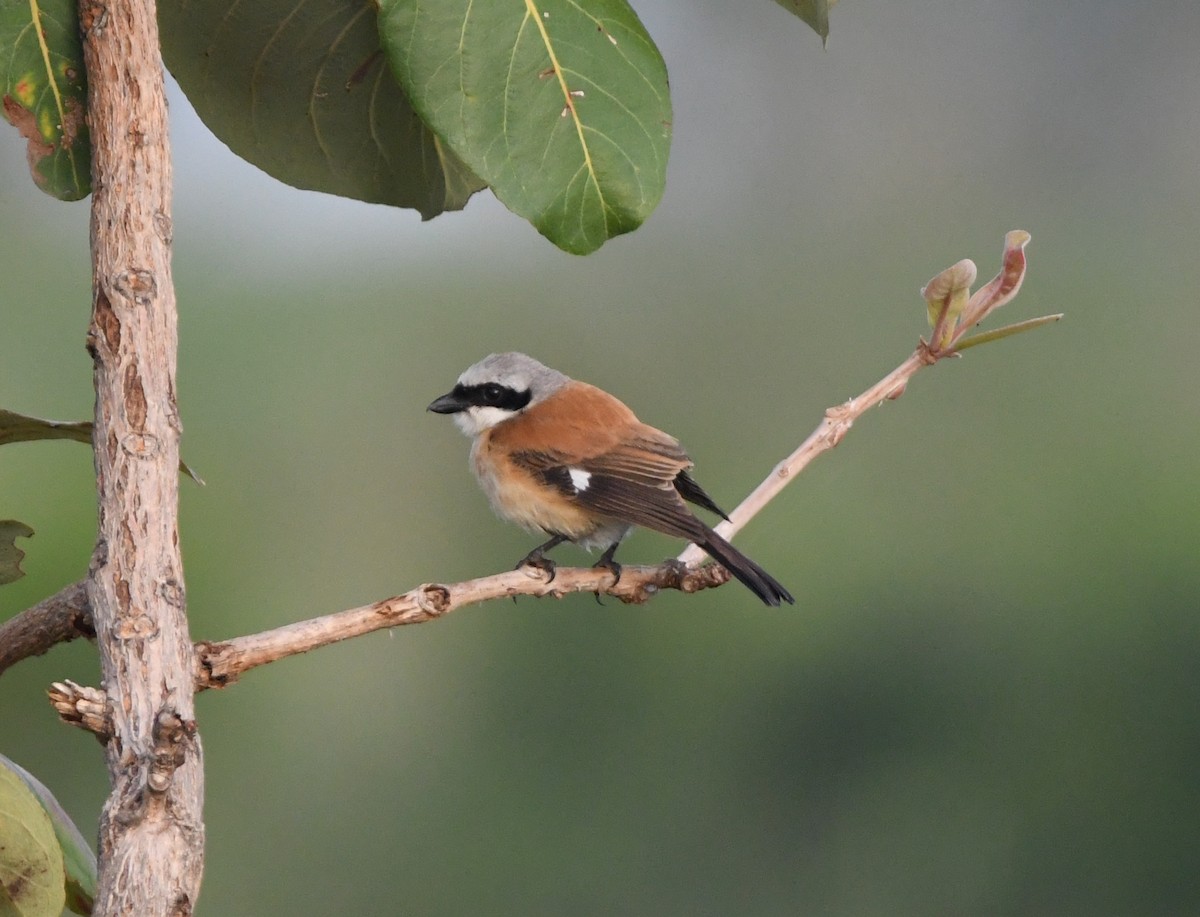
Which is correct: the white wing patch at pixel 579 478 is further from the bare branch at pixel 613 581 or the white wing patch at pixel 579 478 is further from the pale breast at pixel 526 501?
the bare branch at pixel 613 581

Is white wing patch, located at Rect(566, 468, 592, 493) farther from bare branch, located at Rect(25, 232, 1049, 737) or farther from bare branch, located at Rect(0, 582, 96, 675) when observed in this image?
bare branch, located at Rect(0, 582, 96, 675)

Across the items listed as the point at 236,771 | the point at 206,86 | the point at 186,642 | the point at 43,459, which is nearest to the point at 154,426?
the point at 186,642

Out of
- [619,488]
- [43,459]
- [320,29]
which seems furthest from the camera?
[43,459]

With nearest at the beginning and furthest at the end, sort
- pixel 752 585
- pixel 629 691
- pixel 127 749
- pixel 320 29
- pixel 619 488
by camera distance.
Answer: pixel 127 749 < pixel 320 29 < pixel 752 585 < pixel 619 488 < pixel 629 691

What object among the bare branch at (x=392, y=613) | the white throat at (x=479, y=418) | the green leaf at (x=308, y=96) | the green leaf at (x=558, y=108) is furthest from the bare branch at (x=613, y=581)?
the white throat at (x=479, y=418)

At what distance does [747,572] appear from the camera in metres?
1.24

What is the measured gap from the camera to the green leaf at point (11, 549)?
0.96m

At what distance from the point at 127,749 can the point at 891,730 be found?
667 centimetres

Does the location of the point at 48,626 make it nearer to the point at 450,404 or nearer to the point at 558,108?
the point at 558,108

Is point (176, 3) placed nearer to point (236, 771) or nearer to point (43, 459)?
point (43, 459)

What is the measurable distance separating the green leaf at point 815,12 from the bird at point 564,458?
2.11ft

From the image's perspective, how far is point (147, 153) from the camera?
72cm

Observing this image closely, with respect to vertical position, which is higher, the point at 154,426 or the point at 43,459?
the point at 154,426

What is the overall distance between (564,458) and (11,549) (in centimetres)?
83
